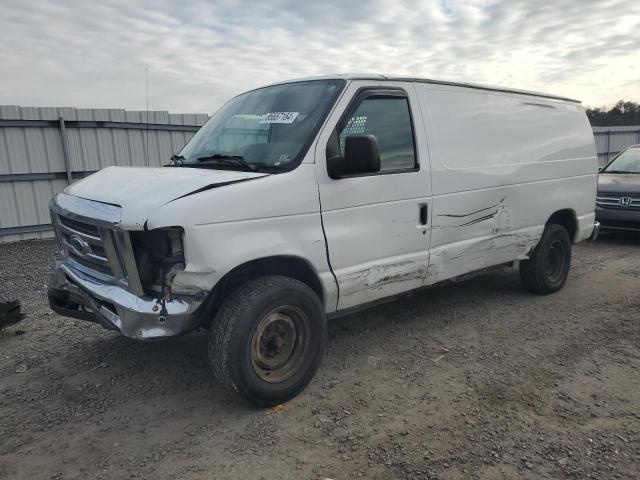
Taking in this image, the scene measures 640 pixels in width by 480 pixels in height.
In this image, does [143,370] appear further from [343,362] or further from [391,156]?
[391,156]

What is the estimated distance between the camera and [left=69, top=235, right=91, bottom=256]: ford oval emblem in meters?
3.45

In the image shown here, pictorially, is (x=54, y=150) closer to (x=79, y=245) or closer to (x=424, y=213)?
(x=79, y=245)

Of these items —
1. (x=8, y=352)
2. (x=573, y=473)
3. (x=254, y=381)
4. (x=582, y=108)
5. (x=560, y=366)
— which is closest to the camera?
(x=573, y=473)

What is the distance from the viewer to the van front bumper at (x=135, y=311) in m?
3.02

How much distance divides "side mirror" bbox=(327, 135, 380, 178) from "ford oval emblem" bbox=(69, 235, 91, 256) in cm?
178

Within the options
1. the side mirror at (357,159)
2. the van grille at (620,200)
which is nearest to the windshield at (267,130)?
the side mirror at (357,159)

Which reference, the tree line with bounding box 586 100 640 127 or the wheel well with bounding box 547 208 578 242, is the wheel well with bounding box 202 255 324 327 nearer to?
the wheel well with bounding box 547 208 578 242

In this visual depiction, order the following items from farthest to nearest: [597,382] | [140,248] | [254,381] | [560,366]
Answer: [560,366], [597,382], [254,381], [140,248]

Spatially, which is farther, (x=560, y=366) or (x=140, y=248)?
(x=560, y=366)

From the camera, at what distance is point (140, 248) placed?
3045 mm

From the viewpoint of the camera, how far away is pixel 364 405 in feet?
11.3

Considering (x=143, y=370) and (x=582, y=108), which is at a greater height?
(x=582, y=108)

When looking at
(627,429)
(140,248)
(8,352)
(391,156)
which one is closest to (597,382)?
(627,429)

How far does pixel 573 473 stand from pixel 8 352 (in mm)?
4442
